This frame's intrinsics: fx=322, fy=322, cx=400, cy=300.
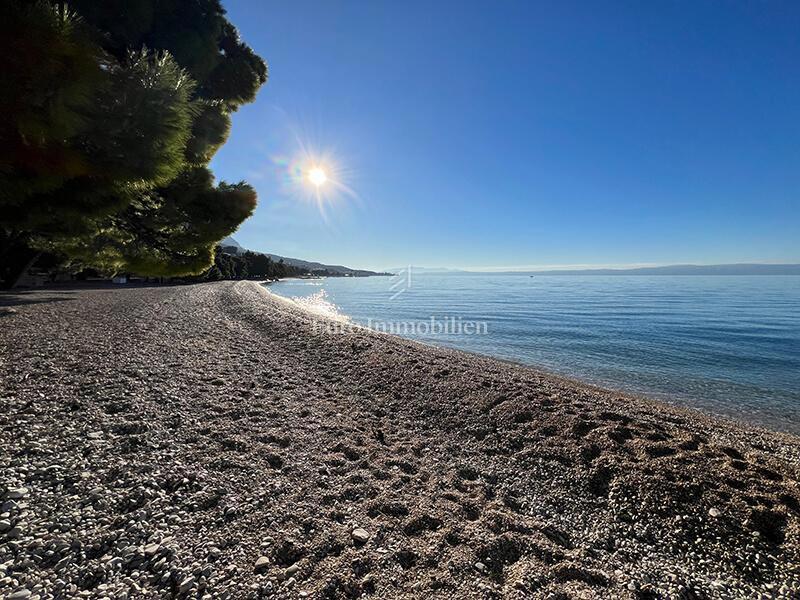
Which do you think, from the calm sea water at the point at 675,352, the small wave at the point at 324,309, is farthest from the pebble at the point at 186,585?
the small wave at the point at 324,309

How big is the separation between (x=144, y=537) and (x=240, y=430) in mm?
2192

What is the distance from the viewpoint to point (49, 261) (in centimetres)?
3192

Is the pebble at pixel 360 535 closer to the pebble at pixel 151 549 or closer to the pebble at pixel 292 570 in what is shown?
→ the pebble at pixel 292 570

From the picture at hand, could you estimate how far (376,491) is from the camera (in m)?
A: 3.75

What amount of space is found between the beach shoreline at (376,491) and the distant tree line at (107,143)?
2.76 metres

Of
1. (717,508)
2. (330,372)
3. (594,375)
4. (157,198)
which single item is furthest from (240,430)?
(594,375)

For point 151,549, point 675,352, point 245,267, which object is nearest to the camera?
point 151,549

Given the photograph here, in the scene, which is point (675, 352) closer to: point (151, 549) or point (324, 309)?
point (151, 549)

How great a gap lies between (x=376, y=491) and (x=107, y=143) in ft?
16.0

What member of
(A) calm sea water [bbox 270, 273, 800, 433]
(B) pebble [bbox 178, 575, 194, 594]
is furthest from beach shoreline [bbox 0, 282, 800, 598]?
(A) calm sea water [bbox 270, 273, 800, 433]

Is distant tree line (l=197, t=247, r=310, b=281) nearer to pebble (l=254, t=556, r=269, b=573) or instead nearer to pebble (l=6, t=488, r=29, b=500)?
pebble (l=6, t=488, r=29, b=500)

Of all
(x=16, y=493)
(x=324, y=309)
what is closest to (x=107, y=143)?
(x=16, y=493)

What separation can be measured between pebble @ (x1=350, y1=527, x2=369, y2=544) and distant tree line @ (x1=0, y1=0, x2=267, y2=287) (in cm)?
448

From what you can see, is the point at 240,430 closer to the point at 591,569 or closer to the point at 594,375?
the point at 591,569
